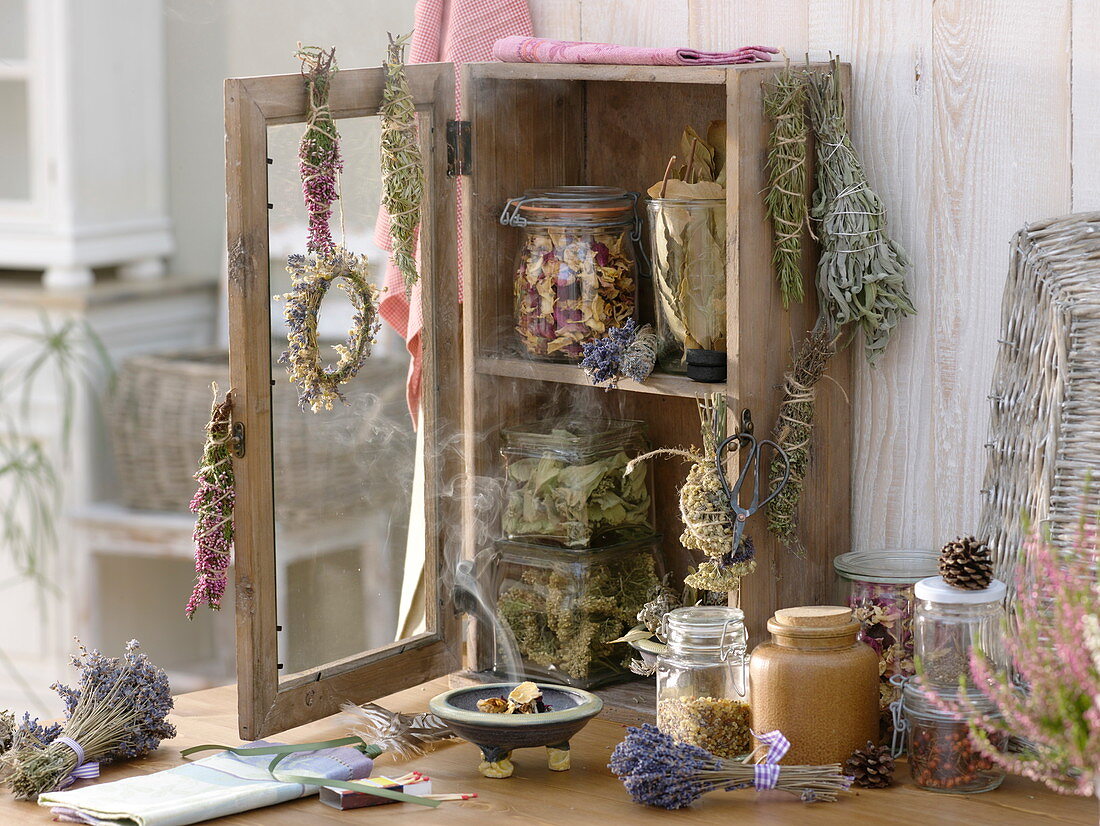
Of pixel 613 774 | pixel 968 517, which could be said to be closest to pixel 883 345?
pixel 968 517

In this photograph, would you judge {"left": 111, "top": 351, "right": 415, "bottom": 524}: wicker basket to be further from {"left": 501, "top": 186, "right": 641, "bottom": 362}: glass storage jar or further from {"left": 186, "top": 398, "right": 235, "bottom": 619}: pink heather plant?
{"left": 501, "top": 186, "right": 641, "bottom": 362}: glass storage jar

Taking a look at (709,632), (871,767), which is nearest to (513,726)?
(709,632)

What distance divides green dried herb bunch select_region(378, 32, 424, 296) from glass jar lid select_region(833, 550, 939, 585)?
1.79ft

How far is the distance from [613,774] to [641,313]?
54cm

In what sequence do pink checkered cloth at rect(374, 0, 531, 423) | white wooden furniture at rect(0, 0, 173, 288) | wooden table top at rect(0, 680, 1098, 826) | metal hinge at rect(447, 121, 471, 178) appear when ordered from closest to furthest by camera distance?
wooden table top at rect(0, 680, 1098, 826) < metal hinge at rect(447, 121, 471, 178) < pink checkered cloth at rect(374, 0, 531, 423) < white wooden furniture at rect(0, 0, 173, 288)

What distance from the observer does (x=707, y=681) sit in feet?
4.93

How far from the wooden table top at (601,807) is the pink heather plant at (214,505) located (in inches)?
7.6

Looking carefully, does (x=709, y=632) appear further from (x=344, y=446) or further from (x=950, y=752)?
(x=344, y=446)

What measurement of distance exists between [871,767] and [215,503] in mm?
652

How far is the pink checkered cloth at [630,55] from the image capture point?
1.54m

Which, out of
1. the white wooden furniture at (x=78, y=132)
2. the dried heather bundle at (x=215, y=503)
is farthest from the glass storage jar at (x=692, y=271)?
the white wooden furniture at (x=78, y=132)

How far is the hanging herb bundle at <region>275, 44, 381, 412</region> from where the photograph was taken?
4.87ft

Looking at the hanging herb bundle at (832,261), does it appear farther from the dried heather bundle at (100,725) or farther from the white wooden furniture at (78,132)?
the white wooden furniture at (78,132)

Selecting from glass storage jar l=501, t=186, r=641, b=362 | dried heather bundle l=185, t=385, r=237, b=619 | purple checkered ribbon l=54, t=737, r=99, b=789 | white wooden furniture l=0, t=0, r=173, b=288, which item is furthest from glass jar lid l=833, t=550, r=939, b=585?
white wooden furniture l=0, t=0, r=173, b=288
